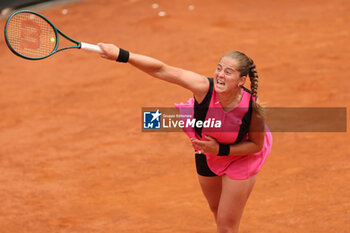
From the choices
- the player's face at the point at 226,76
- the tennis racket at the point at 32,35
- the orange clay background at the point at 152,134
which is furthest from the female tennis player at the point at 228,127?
the orange clay background at the point at 152,134

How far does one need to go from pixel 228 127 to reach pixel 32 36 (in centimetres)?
174

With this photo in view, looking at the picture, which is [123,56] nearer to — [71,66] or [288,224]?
[288,224]

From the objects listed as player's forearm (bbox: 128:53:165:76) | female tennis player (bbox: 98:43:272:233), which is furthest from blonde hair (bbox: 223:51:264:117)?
player's forearm (bbox: 128:53:165:76)

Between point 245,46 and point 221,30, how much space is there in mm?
1057

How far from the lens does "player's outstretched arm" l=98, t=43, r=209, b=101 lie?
4227 mm

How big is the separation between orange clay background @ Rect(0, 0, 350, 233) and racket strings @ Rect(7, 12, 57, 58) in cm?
196

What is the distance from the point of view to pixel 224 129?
15.0 ft

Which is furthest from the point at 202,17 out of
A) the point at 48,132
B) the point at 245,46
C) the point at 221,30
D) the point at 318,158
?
the point at 318,158

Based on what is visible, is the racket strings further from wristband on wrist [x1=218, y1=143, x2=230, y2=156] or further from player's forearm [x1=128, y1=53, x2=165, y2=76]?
wristband on wrist [x1=218, y1=143, x2=230, y2=156]

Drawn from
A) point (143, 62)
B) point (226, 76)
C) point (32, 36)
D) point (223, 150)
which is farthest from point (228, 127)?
point (32, 36)

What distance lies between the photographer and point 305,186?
262 inches

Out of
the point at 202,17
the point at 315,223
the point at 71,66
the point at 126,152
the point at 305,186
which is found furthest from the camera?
the point at 202,17

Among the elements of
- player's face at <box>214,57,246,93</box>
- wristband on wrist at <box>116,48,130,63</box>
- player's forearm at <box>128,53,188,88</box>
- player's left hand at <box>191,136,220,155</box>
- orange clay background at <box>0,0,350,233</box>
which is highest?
wristband on wrist at <box>116,48,130,63</box>

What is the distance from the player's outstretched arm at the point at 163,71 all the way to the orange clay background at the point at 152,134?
200cm
